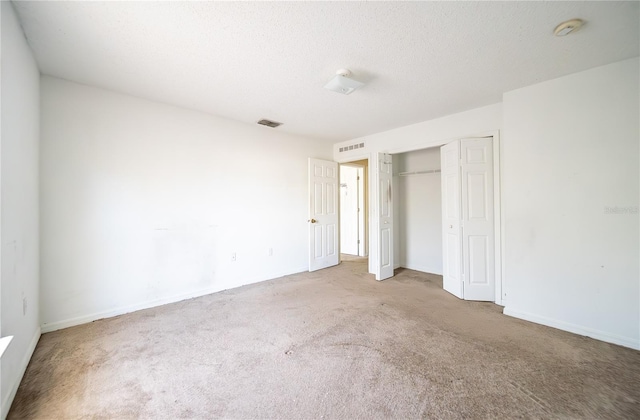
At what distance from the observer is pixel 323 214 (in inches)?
193

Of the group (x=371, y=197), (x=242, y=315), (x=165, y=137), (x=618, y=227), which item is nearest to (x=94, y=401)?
(x=242, y=315)

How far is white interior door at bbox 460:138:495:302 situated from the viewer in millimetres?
3258

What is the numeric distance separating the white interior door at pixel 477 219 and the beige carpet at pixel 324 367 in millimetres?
370

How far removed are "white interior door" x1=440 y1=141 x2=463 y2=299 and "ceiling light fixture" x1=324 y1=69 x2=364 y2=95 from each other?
174cm

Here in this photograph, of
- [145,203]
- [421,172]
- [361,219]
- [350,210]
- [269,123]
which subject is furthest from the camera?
[350,210]

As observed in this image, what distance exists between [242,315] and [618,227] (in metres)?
3.71

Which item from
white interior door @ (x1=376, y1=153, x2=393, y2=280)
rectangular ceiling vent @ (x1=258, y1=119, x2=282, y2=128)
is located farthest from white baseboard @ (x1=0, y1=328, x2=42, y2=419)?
white interior door @ (x1=376, y1=153, x2=393, y2=280)

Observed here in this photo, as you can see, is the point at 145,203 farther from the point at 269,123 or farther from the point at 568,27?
the point at 568,27

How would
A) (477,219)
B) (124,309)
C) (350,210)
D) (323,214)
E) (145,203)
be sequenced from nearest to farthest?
(124,309) < (145,203) < (477,219) < (323,214) < (350,210)

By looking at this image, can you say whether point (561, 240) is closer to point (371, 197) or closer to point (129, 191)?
point (371, 197)

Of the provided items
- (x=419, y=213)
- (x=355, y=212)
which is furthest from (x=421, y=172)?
(x=355, y=212)

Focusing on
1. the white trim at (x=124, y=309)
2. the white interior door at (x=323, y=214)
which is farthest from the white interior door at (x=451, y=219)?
the white trim at (x=124, y=309)

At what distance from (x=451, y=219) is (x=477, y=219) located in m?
0.32

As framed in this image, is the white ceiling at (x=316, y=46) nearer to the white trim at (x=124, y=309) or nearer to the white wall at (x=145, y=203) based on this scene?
the white wall at (x=145, y=203)
